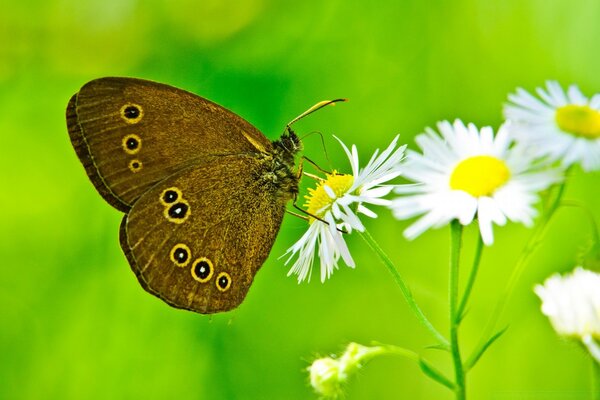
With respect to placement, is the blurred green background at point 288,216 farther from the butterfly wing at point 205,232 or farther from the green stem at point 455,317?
the green stem at point 455,317

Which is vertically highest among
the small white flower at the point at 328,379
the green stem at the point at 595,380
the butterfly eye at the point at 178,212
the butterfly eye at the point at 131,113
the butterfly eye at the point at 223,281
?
the butterfly eye at the point at 131,113

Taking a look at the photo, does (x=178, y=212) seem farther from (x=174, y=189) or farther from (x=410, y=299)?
(x=410, y=299)

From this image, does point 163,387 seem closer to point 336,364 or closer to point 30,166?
point 30,166

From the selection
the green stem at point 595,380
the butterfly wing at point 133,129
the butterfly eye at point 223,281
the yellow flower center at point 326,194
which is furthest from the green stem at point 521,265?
the butterfly wing at point 133,129

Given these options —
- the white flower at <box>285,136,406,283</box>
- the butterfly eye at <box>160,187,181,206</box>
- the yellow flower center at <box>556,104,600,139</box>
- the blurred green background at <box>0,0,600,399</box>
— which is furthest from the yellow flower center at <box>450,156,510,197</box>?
the blurred green background at <box>0,0,600,399</box>

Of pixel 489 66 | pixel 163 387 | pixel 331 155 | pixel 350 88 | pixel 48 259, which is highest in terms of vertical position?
pixel 489 66

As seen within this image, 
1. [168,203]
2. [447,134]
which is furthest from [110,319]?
[447,134]

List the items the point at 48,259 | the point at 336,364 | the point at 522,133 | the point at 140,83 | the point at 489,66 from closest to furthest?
1. the point at 522,133
2. the point at 336,364
3. the point at 140,83
4. the point at 48,259
5. the point at 489,66
